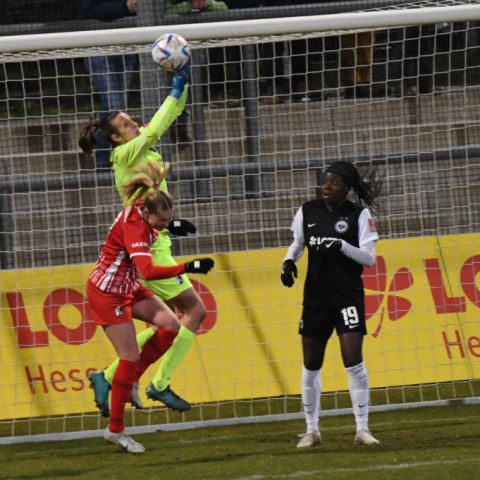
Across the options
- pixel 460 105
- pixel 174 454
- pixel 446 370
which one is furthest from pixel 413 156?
pixel 174 454

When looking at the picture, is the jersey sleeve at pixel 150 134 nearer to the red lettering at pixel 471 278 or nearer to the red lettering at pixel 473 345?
the red lettering at pixel 471 278

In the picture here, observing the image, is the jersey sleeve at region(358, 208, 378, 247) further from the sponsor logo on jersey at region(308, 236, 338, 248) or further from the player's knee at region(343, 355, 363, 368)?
the player's knee at region(343, 355, 363, 368)

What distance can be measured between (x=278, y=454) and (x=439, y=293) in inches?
98.7

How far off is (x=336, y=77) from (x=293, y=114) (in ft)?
1.90

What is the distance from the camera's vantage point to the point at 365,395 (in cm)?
575

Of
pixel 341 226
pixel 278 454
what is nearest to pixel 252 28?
pixel 341 226

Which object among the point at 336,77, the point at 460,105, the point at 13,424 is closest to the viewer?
the point at 13,424

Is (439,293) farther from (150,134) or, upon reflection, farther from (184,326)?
(150,134)

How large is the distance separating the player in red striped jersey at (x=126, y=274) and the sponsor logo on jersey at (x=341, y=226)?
1.12m

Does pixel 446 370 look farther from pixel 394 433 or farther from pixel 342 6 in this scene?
pixel 342 6

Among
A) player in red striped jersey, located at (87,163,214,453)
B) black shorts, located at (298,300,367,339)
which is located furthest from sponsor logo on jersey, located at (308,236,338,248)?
player in red striped jersey, located at (87,163,214,453)

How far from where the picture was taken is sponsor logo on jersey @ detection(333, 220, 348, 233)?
5.71 metres

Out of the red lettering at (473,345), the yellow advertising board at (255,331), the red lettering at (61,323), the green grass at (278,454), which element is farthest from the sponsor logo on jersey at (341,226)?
the red lettering at (61,323)

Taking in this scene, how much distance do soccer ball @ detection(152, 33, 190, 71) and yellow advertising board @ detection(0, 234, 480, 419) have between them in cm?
206
